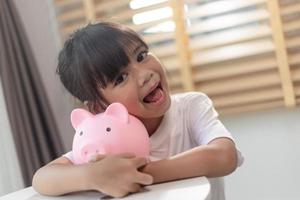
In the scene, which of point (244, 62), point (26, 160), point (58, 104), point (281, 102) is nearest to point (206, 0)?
point (244, 62)

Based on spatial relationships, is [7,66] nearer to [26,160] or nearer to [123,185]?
[26,160]

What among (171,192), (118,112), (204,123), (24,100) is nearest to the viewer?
(171,192)

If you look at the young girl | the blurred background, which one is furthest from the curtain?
the young girl

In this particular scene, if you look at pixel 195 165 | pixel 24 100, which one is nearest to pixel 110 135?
pixel 195 165

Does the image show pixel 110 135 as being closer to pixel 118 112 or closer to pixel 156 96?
pixel 118 112

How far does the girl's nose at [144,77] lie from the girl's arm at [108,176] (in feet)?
0.53

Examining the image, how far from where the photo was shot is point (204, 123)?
803mm

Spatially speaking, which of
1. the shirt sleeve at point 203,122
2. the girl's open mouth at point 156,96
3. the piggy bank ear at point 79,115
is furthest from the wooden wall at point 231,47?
the piggy bank ear at point 79,115

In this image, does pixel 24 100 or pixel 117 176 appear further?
pixel 24 100

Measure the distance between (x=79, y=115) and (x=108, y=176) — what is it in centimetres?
16

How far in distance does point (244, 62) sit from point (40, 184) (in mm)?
1151

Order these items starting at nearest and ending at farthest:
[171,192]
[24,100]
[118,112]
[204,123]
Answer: [171,192] → [118,112] → [204,123] → [24,100]

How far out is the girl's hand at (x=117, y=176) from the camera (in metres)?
0.62

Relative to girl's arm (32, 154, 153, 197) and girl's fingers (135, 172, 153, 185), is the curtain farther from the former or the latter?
girl's fingers (135, 172, 153, 185)
